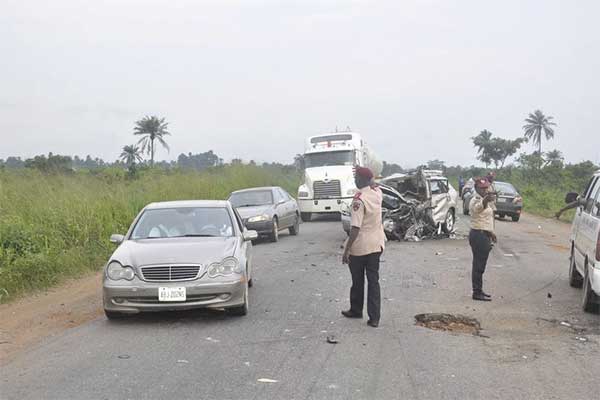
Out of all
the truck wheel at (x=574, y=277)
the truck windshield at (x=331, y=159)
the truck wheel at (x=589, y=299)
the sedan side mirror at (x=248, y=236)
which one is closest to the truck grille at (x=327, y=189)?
the truck windshield at (x=331, y=159)

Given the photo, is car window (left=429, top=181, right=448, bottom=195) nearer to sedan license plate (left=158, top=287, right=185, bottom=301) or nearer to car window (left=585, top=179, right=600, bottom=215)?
car window (left=585, top=179, right=600, bottom=215)

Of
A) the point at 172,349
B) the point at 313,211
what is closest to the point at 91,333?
the point at 172,349

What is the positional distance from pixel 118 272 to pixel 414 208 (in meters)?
11.0

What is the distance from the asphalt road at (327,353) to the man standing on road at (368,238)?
361 millimetres

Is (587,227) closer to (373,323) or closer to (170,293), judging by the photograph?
(373,323)

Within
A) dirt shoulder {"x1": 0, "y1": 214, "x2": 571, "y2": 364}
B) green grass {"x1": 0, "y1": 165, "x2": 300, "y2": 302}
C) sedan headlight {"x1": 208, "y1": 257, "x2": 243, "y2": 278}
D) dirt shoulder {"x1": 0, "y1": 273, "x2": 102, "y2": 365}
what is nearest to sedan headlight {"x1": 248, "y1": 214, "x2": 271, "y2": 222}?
green grass {"x1": 0, "y1": 165, "x2": 300, "y2": 302}

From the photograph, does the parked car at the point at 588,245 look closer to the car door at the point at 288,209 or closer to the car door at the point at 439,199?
the car door at the point at 439,199

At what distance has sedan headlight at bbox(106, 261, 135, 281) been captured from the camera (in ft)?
24.0

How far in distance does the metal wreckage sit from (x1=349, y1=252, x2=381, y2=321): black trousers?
29.8 feet

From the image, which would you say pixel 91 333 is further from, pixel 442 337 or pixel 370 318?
pixel 442 337

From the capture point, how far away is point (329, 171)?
24.5 m

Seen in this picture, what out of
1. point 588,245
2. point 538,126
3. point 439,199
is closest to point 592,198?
point 588,245

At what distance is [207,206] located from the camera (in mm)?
9023

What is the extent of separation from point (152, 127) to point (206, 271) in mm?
65674
